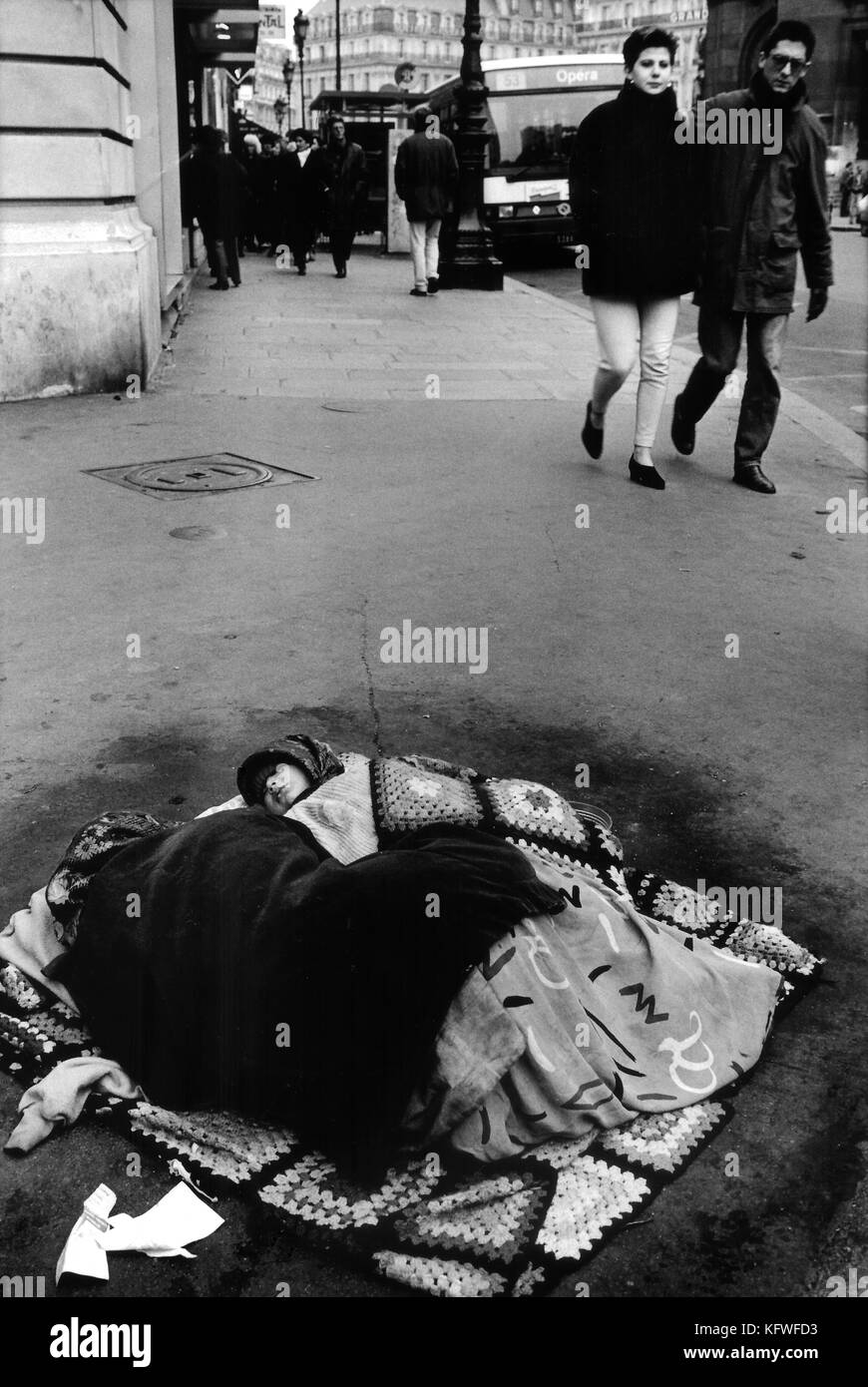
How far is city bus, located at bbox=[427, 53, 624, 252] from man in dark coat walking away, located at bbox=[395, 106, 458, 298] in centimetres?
436

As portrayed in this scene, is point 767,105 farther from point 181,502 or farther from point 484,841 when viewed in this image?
point 484,841

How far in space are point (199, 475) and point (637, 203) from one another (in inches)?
96.6

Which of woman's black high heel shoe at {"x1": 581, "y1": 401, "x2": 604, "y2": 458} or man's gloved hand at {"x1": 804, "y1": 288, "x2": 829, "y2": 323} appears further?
woman's black high heel shoe at {"x1": 581, "y1": 401, "x2": 604, "y2": 458}

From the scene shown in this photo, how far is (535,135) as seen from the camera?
2073 centimetres

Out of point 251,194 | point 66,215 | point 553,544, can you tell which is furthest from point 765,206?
point 251,194

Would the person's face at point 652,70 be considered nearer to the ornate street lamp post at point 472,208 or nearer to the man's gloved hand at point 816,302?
the man's gloved hand at point 816,302

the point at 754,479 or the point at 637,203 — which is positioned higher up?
the point at 637,203

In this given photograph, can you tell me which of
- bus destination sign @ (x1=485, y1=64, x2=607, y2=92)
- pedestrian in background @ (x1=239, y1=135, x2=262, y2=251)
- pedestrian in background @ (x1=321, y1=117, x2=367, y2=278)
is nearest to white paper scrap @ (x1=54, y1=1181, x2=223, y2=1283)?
pedestrian in background @ (x1=321, y1=117, x2=367, y2=278)

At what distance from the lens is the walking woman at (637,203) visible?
20.5ft

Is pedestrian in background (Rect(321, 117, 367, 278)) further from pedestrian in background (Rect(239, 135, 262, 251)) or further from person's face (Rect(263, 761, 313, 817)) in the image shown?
person's face (Rect(263, 761, 313, 817))

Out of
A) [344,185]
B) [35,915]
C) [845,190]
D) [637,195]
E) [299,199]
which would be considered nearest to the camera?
[35,915]

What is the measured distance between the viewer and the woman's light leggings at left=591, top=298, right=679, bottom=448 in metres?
6.61

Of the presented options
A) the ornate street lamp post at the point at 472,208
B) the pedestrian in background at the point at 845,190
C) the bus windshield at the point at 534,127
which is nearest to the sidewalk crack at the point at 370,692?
the ornate street lamp post at the point at 472,208

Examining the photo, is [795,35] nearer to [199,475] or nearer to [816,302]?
[816,302]
